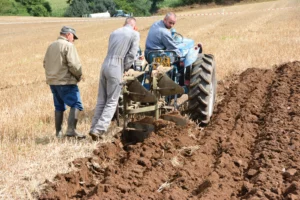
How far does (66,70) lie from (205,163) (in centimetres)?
241

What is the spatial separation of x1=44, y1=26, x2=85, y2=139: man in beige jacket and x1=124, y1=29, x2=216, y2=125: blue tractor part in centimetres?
76

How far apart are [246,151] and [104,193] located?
6.58 feet

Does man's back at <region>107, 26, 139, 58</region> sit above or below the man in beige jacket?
above

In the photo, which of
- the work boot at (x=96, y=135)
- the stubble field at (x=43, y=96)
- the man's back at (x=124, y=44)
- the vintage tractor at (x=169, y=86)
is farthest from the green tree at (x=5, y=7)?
the work boot at (x=96, y=135)

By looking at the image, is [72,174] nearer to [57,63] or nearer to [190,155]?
[190,155]

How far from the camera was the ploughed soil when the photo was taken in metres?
4.34

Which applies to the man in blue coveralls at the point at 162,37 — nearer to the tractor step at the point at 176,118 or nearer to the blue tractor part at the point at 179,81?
the blue tractor part at the point at 179,81

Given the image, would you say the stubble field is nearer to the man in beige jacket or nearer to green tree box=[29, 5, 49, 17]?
the man in beige jacket

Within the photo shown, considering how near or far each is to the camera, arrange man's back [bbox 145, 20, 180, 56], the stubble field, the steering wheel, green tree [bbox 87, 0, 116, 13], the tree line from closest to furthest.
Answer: the stubble field < man's back [bbox 145, 20, 180, 56] < the steering wheel < the tree line < green tree [bbox 87, 0, 116, 13]

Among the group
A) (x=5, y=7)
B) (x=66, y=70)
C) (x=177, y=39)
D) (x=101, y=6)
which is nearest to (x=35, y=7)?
(x=5, y=7)

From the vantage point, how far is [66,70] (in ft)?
20.9

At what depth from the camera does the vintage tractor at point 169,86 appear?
20.6 ft

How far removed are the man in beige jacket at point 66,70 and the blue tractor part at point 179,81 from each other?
2.48 feet

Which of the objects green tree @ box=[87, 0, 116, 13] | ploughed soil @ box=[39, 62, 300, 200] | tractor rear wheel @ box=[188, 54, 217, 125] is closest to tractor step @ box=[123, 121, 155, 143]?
ploughed soil @ box=[39, 62, 300, 200]
